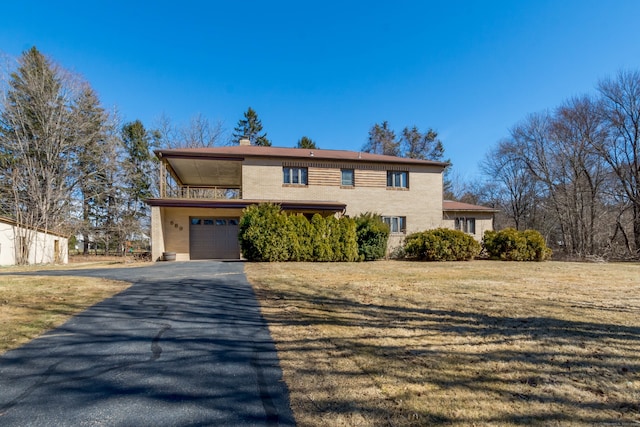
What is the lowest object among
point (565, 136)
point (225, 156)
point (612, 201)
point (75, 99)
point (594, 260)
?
point (594, 260)

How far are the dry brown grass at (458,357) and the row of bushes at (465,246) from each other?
9661 millimetres

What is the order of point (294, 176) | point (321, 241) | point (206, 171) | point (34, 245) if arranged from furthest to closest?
1. point (206, 171)
2. point (294, 176)
3. point (34, 245)
4. point (321, 241)

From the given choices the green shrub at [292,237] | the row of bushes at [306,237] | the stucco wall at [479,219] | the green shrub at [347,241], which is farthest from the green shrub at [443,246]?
the stucco wall at [479,219]

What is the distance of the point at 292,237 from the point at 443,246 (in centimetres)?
791

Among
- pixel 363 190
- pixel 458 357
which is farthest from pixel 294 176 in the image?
pixel 458 357

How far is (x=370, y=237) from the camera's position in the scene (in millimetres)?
15930

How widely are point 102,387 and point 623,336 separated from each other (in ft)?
19.1

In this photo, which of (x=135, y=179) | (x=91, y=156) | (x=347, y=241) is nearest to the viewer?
(x=347, y=241)

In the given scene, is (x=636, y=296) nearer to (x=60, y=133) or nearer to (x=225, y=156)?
(x=225, y=156)

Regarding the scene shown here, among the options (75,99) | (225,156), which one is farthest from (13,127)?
(225,156)

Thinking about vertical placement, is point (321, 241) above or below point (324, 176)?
below

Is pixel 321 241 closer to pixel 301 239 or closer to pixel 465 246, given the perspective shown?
pixel 301 239

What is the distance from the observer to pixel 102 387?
2.68m

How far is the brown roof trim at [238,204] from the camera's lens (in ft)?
52.2
